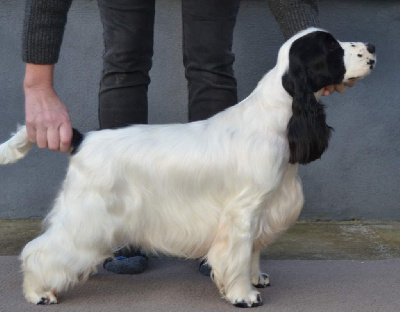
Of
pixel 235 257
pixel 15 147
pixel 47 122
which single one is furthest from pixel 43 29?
pixel 235 257

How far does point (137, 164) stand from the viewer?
3.15m

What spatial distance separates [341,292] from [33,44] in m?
1.69

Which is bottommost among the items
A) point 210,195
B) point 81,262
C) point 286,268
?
point 286,268

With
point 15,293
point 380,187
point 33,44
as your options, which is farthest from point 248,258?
point 380,187

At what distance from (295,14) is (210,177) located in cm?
84

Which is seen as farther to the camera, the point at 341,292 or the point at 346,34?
the point at 346,34

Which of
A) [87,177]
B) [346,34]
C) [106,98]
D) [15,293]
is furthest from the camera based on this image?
[346,34]

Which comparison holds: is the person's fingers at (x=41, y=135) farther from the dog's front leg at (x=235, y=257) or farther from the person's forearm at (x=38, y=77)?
the dog's front leg at (x=235, y=257)

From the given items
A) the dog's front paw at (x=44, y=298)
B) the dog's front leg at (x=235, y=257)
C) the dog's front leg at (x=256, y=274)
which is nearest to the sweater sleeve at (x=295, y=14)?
the dog's front leg at (x=235, y=257)

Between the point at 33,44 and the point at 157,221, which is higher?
the point at 33,44

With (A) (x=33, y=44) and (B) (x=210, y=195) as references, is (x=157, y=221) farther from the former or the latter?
(A) (x=33, y=44)

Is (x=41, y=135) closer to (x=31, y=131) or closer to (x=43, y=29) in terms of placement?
(x=31, y=131)

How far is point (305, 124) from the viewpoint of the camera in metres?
3.04

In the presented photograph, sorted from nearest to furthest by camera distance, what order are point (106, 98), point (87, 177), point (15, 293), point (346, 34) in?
point (87, 177) < point (15, 293) < point (106, 98) < point (346, 34)
